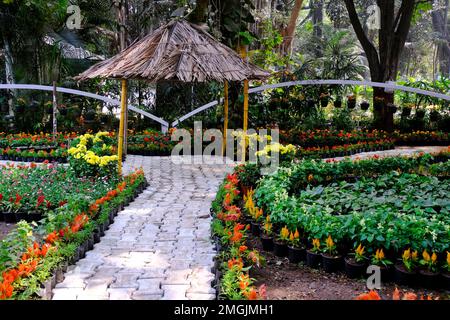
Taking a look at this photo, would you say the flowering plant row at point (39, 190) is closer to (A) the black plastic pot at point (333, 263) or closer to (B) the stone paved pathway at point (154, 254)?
(B) the stone paved pathway at point (154, 254)

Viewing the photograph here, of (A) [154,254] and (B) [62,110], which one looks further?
(B) [62,110]

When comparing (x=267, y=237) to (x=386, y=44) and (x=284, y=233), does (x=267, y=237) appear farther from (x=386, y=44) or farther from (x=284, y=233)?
(x=386, y=44)

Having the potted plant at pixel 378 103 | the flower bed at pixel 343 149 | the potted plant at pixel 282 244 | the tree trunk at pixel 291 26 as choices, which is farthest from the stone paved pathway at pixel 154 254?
the tree trunk at pixel 291 26

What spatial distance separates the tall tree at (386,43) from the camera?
48.8 ft

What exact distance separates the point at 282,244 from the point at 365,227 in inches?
33.5

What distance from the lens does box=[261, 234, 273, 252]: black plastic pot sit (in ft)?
18.5

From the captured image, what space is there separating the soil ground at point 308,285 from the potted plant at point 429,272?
66 millimetres

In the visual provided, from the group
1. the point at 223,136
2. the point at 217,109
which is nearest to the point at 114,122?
the point at 217,109

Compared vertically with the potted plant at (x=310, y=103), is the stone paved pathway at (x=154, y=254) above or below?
below

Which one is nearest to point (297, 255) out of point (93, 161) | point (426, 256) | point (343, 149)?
point (426, 256)

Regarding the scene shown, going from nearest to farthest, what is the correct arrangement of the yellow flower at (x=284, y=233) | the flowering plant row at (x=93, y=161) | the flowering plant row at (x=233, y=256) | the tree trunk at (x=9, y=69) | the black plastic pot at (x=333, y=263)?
the flowering plant row at (x=233, y=256) → the black plastic pot at (x=333, y=263) → the yellow flower at (x=284, y=233) → the flowering plant row at (x=93, y=161) → the tree trunk at (x=9, y=69)

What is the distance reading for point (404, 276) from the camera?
15.4 ft

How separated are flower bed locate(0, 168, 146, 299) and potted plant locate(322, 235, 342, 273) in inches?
88.8

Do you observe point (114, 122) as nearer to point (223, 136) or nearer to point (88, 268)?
point (223, 136)
